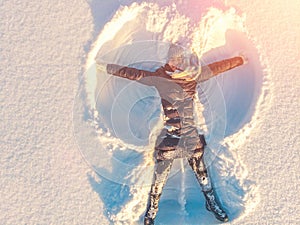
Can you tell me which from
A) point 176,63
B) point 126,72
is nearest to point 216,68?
point 176,63

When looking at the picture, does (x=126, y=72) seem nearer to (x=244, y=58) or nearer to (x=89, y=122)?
(x=89, y=122)

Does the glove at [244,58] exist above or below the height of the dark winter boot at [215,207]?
above

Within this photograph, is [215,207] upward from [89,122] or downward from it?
downward

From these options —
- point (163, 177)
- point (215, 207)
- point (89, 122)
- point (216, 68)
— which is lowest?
point (215, 207)

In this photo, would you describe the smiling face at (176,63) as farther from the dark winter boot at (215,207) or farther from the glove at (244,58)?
the dark winter boot at (215,207)

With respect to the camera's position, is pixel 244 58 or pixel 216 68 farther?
pixel 244 58

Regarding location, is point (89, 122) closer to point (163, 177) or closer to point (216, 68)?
point (163, 177)

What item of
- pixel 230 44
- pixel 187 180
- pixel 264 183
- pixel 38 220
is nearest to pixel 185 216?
pixel 187 180

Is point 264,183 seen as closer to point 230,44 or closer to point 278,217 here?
point 278,217

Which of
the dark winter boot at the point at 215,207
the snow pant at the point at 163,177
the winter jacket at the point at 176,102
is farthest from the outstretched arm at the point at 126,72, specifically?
the dark winter boot at the point at 215,207
